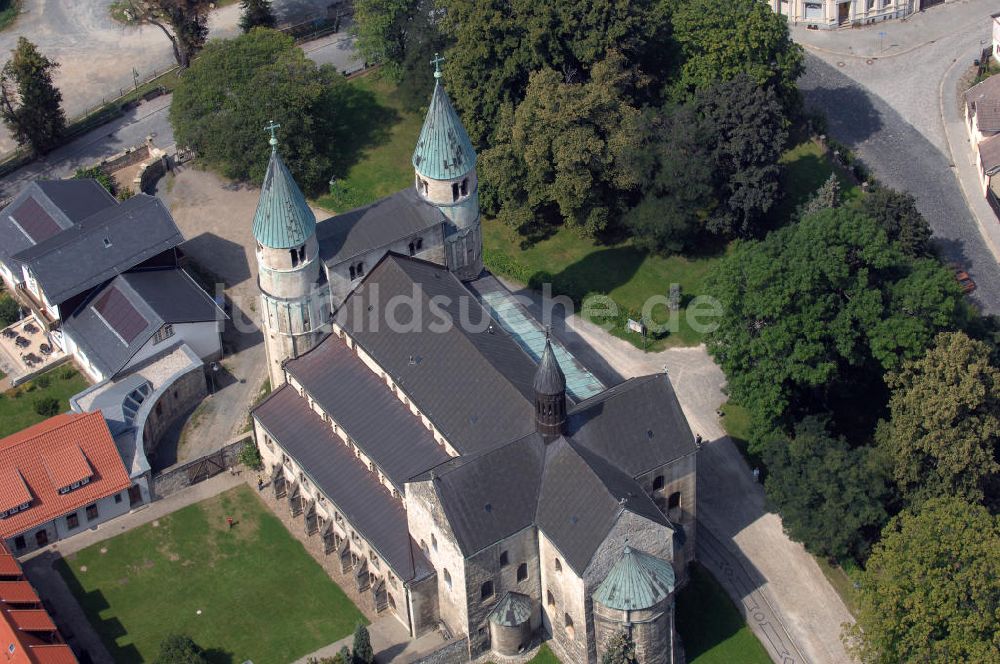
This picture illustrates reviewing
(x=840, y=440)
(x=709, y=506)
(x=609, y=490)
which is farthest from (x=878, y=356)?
(x=609, y=490)

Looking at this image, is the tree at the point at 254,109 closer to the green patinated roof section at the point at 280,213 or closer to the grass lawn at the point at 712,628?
the green patinated roof section at the point at 280,213

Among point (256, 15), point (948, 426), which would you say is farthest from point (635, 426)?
point (256, 15)

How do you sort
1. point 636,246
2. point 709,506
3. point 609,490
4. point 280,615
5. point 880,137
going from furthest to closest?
1. point 880,137
2. point 636,246
3. point 709,506
4. point 280,615
5. point 609,490

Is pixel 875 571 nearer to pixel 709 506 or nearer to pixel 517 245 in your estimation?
pixel 709 506

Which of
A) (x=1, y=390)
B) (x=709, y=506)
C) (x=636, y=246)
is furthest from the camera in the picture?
(x=636, y=246)

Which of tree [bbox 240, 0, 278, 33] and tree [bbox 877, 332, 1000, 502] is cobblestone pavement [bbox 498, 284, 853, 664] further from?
tree [bbox 240, 0, 278, 33]

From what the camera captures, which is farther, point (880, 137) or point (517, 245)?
point (880, 137)

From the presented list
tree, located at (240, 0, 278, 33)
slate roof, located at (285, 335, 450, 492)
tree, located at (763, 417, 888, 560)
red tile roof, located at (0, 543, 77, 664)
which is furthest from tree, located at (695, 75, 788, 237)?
red tile roof, located at (0, 543, 77, 664)
